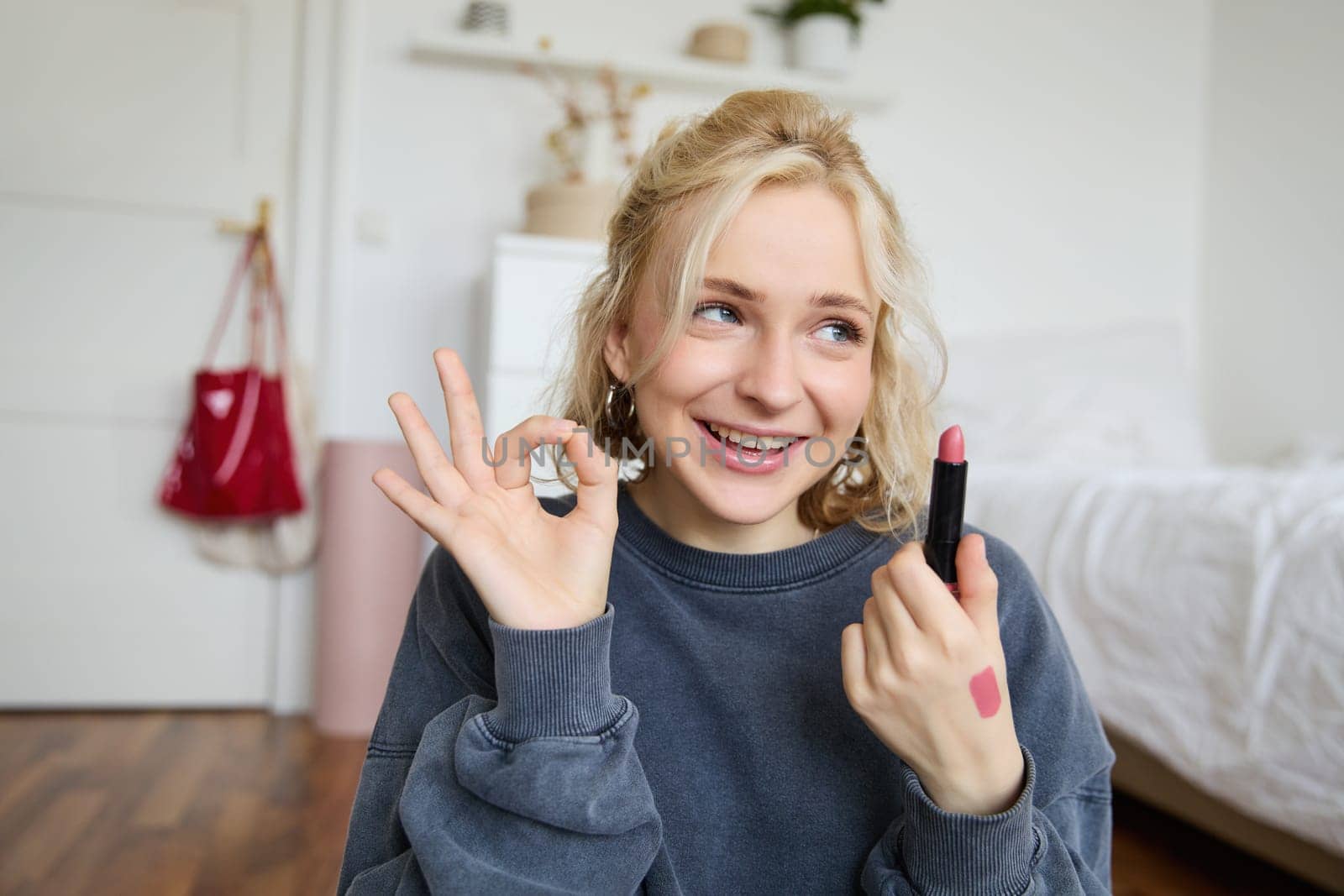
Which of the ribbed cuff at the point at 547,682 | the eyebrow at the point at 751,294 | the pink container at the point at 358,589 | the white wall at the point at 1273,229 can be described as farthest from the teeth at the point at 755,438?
the white wall at the point at 1273,229

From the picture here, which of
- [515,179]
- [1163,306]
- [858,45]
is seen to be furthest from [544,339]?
[1163,306]

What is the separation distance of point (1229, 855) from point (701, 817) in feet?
4.61

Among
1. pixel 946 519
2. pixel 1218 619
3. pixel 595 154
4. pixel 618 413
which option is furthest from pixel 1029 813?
pixel 595 154

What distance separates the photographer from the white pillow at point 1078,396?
2578 mm

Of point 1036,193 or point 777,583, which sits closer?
point 777,583

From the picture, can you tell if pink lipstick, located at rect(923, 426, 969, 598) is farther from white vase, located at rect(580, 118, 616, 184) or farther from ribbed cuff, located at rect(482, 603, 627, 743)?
white vase, located at rect(580, 118, 616, 184)

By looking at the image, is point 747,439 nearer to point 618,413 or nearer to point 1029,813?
point 618,413

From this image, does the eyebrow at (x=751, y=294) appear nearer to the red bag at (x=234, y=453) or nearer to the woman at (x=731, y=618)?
the woman at (x=731, y=618)

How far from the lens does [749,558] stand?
89cm

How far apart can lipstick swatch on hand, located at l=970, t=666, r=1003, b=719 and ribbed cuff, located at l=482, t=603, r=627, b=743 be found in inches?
9.0

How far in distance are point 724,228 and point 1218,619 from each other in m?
0.98

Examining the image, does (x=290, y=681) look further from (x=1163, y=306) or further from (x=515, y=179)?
(x=1163, y=306)

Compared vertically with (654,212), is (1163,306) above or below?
above

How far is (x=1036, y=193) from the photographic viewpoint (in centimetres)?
306
